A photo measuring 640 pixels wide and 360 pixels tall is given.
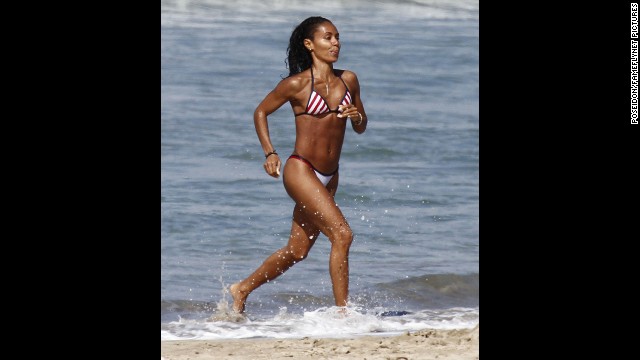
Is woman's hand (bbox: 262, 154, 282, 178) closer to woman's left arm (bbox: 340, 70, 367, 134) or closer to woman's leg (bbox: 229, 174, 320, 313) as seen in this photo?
woman's leg (bbox: 229, 174, 320, 313)

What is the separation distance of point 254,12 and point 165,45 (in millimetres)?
1553

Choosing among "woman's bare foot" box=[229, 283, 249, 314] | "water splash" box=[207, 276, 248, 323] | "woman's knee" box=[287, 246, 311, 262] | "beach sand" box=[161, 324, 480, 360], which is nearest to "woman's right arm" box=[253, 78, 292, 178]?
"woman's knee" box=[287, 246, 311, 262]

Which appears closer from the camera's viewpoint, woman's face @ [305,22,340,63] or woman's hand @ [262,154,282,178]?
woman's hand @ [262,154,282,178]

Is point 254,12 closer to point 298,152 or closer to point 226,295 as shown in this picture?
point 226,295

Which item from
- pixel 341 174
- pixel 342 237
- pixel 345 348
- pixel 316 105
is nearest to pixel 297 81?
pixel 316 105

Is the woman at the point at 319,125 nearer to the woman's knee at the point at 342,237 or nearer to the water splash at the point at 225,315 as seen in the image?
the woman's knee at the point at 342,237

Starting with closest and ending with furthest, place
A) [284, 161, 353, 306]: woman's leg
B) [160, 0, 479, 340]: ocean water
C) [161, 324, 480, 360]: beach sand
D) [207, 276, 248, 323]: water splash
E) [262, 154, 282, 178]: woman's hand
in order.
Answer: [161, 324, 480, 360]: beach sand
[262, 154, 282, 178]: woman's hand
[284, 161, 353, 306]: woman's leg
[207, 276, 248, 323]: water splash
[160, 0, 479, 340]: ocean water

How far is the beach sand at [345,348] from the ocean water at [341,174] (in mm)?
362

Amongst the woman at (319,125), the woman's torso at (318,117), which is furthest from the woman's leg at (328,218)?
the woman's torso at (318,117)

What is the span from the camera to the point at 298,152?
28.4 feet

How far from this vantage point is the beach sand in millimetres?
7586

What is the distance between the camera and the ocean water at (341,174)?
9.76 m

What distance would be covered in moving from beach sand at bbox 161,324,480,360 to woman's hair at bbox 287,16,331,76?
1.71 m
